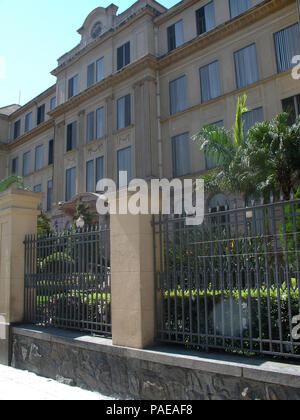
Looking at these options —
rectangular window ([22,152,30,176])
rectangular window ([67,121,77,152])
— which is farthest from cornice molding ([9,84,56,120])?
rectangular window ([67,121,77,152])

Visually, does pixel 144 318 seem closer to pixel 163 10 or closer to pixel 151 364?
pixel 151 364

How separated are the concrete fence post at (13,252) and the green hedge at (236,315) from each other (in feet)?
12.6

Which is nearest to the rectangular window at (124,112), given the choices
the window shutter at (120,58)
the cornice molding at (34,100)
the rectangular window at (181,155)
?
the window shutter at (120,58)

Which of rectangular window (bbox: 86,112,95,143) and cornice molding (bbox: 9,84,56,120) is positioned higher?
cornice molding (bbox: 9,84,56,120)

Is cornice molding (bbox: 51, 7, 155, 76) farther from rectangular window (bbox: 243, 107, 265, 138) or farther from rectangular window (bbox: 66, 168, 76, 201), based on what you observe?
rectangular window (bbox: 243, 107, 265, 138)

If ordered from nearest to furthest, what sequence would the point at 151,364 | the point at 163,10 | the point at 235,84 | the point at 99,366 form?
the point at 151,364
the point at 99,366
the point at 235,84
the point at 163,10

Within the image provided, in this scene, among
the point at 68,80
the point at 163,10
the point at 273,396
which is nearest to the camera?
the point at 273,396

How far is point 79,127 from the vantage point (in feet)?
84.5

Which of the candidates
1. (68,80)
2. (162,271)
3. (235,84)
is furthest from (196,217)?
(68,80)

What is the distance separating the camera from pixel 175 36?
2125 cm

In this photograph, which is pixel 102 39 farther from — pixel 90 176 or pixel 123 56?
pixel 90 176

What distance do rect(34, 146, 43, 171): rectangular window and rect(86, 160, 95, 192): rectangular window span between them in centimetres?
740

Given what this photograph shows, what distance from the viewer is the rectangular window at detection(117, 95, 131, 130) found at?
22500mm

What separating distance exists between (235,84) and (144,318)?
52.6 feet
